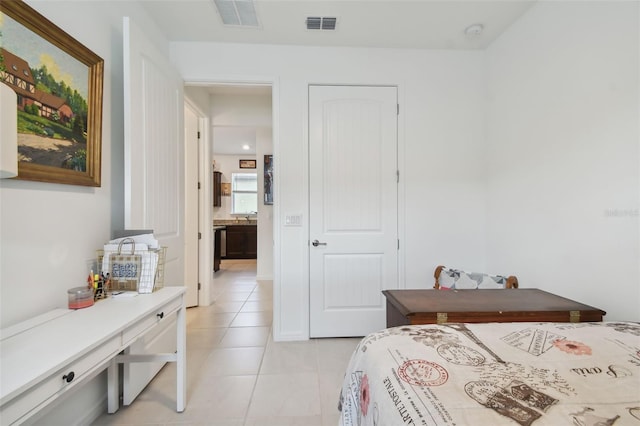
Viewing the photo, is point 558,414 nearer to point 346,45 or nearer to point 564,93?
point 564,93

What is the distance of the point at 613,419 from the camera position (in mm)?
684

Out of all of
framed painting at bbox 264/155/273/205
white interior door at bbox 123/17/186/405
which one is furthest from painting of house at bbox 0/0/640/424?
framed painting at bbox 264/155/273/205

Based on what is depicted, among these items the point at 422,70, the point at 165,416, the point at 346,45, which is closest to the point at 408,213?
the point at 422,70

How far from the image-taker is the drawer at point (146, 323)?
1.20m

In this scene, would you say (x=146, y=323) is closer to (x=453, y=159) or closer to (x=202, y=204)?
(x=202, y=204)

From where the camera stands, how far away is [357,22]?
2.24 meters

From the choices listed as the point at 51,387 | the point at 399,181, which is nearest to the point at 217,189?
the point at 399,181

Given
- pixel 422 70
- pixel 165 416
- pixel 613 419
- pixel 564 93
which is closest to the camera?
pixel 613 419

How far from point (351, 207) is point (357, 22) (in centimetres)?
150

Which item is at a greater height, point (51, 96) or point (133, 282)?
point (51, 96)

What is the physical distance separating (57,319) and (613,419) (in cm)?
188

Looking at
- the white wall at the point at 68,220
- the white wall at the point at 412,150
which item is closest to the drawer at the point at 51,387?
the white wall at the point at 68,220

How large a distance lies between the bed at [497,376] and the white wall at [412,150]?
4.69 ft

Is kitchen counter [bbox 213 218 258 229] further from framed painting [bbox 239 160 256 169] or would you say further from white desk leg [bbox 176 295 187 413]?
white desk leg [bbox 176 295 187 413]
